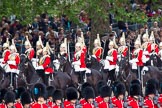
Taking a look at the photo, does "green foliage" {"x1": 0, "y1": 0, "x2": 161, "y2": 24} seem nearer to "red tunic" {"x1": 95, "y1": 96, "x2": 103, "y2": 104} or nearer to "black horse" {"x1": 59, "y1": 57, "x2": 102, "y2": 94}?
"black horse" {"x1": 59, "y1": 57, "x2": 102, "y2": 94}

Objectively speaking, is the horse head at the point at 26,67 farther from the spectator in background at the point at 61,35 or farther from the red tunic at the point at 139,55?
the spectator in background at the point at 61,35

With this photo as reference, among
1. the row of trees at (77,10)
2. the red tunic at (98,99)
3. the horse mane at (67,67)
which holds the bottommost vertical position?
the red tunic at (98,99)

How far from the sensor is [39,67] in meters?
34.4

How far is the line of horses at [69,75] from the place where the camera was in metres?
33.8

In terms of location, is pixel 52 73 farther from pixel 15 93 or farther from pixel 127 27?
pixel 127 27

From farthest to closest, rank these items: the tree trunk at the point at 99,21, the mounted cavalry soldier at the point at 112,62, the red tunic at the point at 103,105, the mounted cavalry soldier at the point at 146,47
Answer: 1. the tree trunk at the point at 99,21
2. the mounted cavalry soldier at the point at 146,47
3. the mounted cavalry soldier at the point at 112,62
4. the red tunic at the point at 103,105

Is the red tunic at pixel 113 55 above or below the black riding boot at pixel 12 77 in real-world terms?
above

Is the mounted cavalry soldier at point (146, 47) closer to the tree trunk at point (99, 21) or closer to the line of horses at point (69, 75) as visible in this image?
the line of horses at point (69, 75)

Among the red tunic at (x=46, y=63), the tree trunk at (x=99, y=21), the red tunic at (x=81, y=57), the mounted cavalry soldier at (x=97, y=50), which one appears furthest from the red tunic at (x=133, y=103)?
the tree trunk at (x=99, y=21)

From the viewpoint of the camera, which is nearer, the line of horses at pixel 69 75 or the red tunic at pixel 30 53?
the line of horses at pixel 69 75

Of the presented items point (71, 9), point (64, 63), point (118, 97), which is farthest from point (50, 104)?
point (71, 9)

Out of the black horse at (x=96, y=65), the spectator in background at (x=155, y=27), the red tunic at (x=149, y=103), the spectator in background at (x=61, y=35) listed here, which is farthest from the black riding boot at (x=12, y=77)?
the spectator in background at (x=155, y=27)

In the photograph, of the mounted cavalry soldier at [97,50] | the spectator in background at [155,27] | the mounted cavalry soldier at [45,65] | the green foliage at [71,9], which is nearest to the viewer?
the mounted cavalry soldier at [45,65]

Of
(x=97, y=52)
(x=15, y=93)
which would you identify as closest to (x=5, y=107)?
(x=15, y=93)
